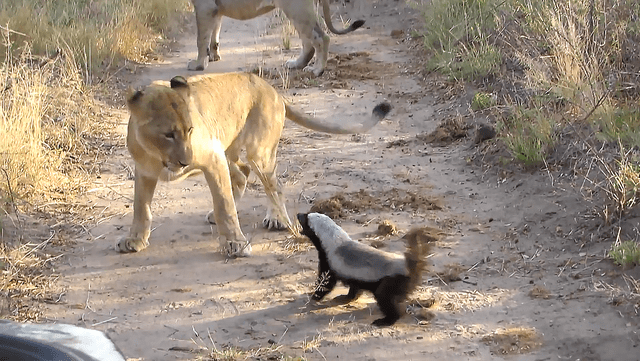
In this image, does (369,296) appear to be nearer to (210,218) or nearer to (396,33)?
(210,218)

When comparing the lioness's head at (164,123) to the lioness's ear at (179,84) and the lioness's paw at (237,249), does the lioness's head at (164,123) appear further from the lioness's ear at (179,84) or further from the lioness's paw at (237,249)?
the lioness's paw at (237,249)

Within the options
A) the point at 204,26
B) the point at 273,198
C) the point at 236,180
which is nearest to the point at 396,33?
the point at 204,26

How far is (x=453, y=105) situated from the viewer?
820cm

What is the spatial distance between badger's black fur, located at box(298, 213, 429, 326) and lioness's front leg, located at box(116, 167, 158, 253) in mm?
1313

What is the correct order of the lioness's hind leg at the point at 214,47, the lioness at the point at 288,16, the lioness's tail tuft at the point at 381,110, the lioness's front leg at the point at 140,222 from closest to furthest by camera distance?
the lioness's front leg at the point at 140,222 → the lioness's tail tuft at the point at 381,110 → the lioness at the point at 288,16 → the lioness's hind leg at the point at 214,47

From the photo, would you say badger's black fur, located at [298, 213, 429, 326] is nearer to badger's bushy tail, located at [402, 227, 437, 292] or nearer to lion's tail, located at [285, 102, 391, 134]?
badger's bushy tail, located at [402, 227, 437, 292]

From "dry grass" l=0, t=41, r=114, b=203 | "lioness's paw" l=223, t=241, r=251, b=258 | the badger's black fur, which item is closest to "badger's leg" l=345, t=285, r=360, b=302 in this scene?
the badger's black fur

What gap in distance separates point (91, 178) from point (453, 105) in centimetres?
356

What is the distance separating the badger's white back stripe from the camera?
14.7 feet

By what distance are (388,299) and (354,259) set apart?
0.94 feet

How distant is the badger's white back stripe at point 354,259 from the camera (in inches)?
176

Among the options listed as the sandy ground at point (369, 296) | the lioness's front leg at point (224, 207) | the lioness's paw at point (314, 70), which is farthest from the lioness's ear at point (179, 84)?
the lioness's paw at point (314, 70)

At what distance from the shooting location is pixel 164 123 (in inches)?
189

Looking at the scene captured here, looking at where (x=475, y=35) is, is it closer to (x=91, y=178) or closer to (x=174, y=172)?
(x=91, y=178)
